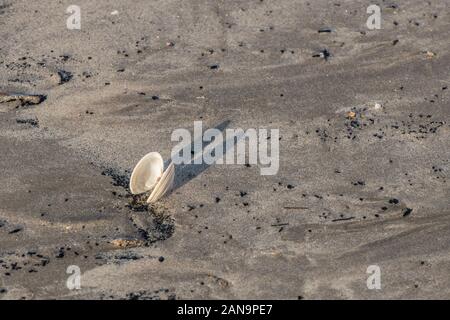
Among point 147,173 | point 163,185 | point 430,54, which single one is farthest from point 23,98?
point 430,54

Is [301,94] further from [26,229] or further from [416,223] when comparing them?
[26,229]

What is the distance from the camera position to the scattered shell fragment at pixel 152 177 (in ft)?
31.9

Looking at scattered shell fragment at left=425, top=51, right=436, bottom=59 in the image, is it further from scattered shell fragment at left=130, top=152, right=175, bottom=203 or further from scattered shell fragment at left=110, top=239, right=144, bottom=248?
scattered shell fragment at left=110, top=239, right=144, bottom=248

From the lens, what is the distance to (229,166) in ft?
33.9

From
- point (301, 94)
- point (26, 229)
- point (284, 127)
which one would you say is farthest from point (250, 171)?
point (26, 229)

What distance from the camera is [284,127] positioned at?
10.9 meters

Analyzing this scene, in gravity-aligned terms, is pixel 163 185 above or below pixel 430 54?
below

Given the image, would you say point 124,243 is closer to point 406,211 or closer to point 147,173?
point 147,173

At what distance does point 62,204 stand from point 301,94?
3215 millimetres

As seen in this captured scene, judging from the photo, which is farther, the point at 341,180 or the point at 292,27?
the point at 292,27

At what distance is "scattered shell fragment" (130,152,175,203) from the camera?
9.73 meters

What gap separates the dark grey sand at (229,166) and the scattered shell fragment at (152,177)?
17 centimetres

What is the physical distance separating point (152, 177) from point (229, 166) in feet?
2.81

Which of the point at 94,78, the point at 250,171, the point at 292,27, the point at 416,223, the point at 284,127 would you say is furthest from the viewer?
the point at 292,27
